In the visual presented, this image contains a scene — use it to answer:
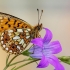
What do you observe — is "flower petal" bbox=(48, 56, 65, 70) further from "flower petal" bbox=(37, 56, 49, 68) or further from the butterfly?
the butterfly

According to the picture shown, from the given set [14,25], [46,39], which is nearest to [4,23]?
[14,25]

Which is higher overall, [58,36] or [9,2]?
[9,2]

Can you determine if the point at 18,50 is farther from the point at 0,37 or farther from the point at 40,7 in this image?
the point at 40,7

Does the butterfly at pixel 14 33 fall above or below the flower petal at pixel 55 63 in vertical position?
above

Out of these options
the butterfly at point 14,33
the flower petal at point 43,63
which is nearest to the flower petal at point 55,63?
the flower petal at point 43,63

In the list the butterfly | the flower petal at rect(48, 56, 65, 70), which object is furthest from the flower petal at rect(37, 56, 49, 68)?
the butterfly

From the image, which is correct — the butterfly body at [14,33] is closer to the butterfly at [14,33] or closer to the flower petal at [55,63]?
the butterfly at [14,33]

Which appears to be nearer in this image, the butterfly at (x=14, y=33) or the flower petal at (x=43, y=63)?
the flower petal at (x=43, y=63)

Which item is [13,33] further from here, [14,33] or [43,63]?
[43,63]

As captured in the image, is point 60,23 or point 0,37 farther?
point 60,23
